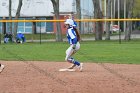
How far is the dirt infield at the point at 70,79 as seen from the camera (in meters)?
12.0

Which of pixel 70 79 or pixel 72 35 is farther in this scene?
pixel 72 35

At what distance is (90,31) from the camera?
55.4m

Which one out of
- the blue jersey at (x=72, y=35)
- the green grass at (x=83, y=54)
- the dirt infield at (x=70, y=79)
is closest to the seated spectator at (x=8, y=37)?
the green grass at (x=83, y=54)

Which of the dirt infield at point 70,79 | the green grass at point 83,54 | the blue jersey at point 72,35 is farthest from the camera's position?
the green grass at point 83,54

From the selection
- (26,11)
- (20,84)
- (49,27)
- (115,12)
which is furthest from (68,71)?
(115,12)

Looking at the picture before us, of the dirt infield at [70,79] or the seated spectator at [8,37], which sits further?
the seated spectator at [8,37]

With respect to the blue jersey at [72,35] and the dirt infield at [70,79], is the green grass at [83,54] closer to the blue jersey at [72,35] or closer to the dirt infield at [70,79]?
the dirt infield at [70,79]

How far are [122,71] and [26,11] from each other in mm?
53196

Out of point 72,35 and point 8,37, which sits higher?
point 72,35

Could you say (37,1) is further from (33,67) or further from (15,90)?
(15,90)

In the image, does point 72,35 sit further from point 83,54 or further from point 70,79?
point 83,54

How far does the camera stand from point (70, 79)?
1427 centimetres

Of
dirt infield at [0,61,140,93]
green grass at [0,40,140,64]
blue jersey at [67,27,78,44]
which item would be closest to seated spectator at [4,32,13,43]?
green grass at [0,40,140,64]

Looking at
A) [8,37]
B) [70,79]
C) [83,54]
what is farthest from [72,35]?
[8,37]
